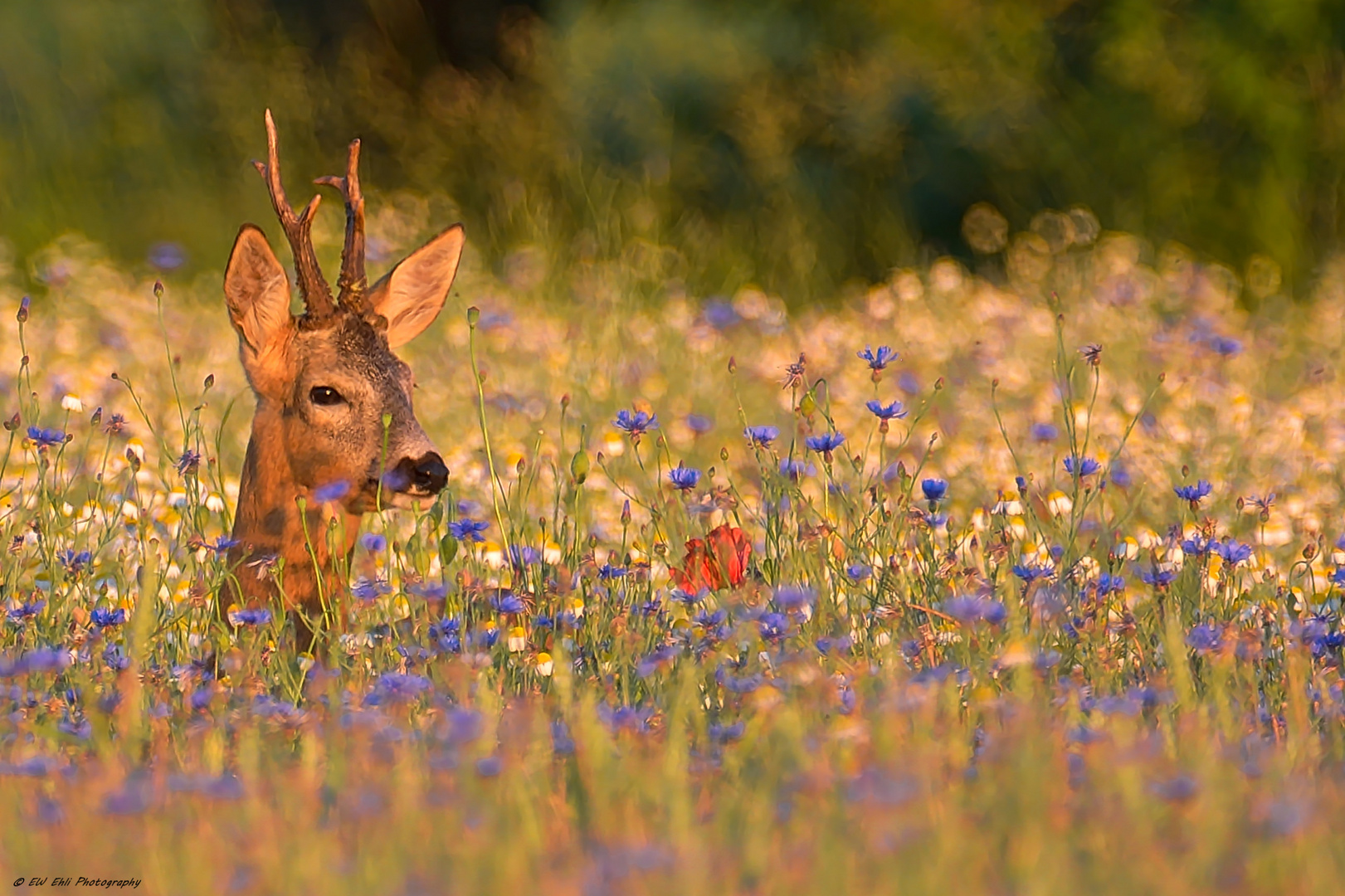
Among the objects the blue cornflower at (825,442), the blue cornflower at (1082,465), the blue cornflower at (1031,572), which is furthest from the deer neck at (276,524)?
the blue cornflower at (1082,465)

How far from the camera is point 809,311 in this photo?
10.3 metres

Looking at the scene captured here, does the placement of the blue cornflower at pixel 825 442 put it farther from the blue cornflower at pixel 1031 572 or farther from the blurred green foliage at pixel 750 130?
the blurred green foliage at pixel 750 130

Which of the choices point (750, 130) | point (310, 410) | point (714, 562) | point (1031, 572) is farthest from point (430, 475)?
point (750, 130)

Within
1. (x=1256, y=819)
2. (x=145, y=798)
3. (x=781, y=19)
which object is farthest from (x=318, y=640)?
(x=781, y=19)

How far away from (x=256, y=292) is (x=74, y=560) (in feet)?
2.80

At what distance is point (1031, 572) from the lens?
13.2ft

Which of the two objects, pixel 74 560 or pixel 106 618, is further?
pixel 74 560

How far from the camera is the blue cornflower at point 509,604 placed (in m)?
3.96

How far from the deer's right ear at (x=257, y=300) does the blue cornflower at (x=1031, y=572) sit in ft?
6.21

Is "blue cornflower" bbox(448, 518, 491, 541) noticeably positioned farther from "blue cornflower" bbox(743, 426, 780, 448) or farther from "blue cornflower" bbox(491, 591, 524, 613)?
"blue cornflower" bbox(743, 426, 780, 448)

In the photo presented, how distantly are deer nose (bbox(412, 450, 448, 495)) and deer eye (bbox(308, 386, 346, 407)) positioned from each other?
13.4 inches

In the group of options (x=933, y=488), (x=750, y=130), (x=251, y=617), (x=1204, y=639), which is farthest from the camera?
(x=750, y=130)

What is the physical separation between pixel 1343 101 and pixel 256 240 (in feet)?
26.8

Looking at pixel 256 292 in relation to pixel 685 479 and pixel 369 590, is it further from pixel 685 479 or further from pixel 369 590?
pixel 685 479
